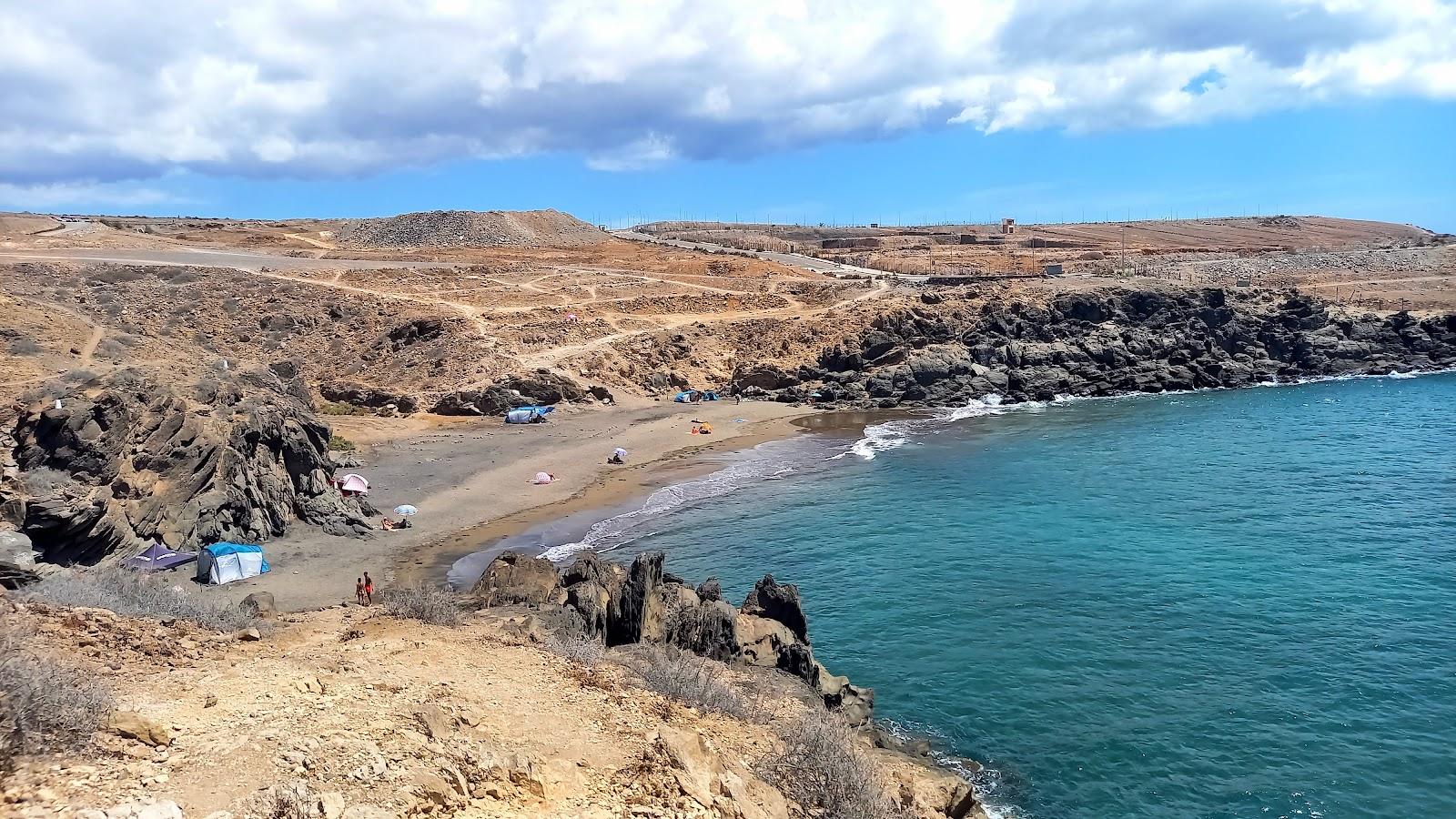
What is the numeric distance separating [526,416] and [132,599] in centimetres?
3358

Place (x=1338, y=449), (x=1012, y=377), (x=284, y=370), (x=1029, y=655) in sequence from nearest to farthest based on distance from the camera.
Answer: (x=1029, y=655) < (x=1338, y=449) < (x=284, y=370) < (x=1012, y=377)

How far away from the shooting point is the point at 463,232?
99.5 metres

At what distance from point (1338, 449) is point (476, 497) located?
36070mm

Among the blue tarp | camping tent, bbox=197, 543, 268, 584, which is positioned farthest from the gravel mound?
camping tent, bbox=197, 543, 268, 584

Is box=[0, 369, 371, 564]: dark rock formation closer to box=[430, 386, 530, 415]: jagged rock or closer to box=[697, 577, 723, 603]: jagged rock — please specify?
box=[697, 577, 723, 603]: jagged rock

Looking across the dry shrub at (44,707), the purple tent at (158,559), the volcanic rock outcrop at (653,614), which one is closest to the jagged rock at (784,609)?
the volcanic rock outcrop at (653,614)

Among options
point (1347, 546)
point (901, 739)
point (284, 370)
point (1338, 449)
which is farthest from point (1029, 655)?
point (284, 370)

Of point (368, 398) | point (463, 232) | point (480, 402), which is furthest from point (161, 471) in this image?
point (463, 232)

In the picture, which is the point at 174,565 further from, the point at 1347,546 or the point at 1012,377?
the point at 1012,377

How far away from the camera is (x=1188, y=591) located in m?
23.0

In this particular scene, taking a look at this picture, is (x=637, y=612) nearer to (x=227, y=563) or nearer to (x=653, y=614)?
(x=653, y=614)

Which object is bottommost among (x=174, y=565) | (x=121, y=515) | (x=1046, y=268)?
(x=174, y=565)

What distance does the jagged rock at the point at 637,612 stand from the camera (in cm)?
1602

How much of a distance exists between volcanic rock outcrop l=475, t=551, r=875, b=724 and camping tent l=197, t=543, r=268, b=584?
9721mm
